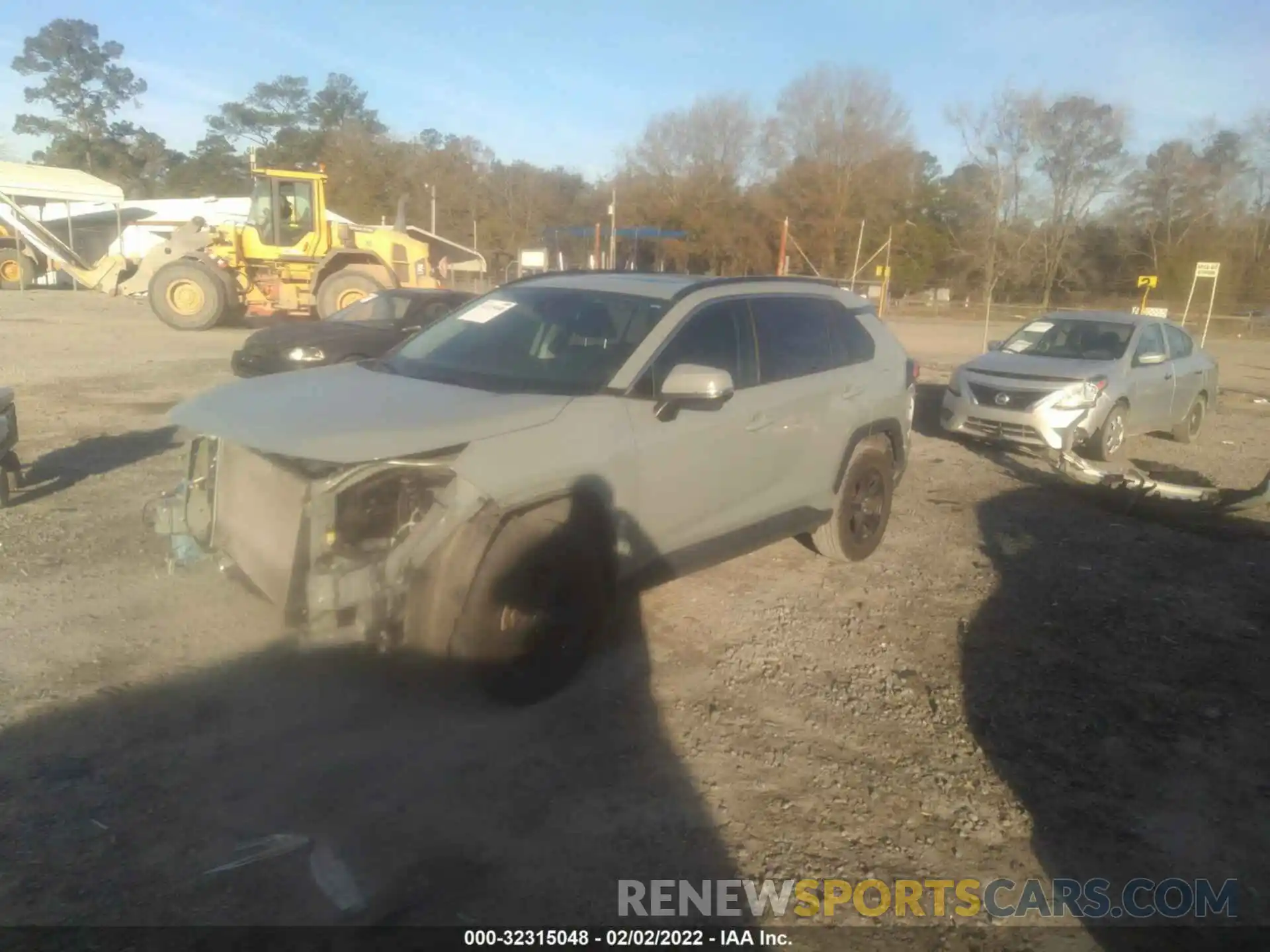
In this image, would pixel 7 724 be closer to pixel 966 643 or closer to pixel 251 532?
pixel 251 532

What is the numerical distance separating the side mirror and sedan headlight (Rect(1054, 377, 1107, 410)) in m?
6.64

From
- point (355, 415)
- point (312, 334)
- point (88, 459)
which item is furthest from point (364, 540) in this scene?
point (312, 334)

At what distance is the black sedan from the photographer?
11.1m

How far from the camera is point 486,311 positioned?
213 inches

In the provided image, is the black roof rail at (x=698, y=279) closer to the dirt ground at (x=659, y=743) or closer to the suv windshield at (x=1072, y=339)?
the dirt ground at (x=659, y=743)

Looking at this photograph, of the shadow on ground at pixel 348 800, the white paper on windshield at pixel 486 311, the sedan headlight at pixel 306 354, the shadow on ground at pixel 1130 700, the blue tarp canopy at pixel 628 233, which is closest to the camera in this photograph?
the shadow on ground at pixel 348 800

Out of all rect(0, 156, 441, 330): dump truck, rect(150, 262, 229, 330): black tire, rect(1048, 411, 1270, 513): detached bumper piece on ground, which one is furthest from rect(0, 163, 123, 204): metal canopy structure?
A: rect(1048, 411, 1270, 513): detached bumper piece on ground

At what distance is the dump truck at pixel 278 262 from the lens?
64.7ft

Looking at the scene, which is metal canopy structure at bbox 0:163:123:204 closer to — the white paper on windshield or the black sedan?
the black sedan

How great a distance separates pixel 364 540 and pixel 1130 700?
12.2 ft

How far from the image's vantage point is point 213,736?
151 inches

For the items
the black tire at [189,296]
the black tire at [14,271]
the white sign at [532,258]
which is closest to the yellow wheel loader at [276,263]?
the black tire at [189,296]

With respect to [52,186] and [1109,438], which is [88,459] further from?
[52,186]

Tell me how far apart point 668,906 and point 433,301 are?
10996 millimetres
